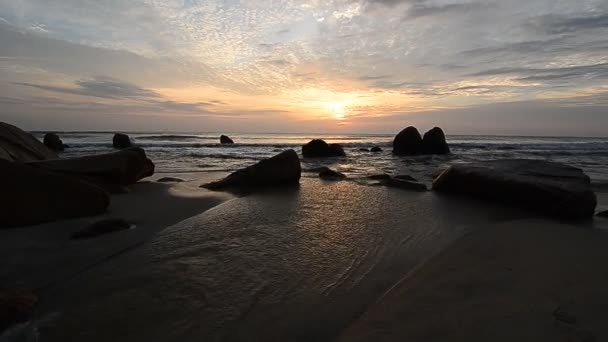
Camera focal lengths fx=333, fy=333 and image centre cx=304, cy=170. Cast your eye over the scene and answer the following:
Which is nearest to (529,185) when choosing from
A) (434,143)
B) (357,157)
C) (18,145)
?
(18,145)

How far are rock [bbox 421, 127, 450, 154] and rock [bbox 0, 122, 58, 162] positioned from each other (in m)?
17.5

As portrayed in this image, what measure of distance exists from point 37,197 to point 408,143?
59.7ft

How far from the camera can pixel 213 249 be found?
2.70m

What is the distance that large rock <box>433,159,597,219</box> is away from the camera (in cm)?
411

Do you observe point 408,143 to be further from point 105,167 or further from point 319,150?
point 105,167

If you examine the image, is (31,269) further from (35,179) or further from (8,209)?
(35,179)

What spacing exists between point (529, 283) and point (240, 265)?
1845 mm

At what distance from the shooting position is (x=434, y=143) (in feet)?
63.2

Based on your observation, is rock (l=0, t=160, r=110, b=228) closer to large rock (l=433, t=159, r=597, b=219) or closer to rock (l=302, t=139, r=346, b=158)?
large rock (l=433, t=159, r=597, b=219)

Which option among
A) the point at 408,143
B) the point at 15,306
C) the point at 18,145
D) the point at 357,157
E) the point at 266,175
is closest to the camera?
the point at 15,306

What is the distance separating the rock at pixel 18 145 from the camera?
5.74 metres

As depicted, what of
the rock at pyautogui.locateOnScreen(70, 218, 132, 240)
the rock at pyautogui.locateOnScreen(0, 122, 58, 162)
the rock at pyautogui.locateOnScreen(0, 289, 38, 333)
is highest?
the rock at pyautogui.locateOnScreen(0, 122, 58, 162)

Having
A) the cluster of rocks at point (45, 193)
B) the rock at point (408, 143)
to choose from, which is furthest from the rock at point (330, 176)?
the rock at point (408, 143)

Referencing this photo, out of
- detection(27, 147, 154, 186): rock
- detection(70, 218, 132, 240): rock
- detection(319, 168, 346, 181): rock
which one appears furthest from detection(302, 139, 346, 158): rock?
detection(70, 218, 132, 240): rock
